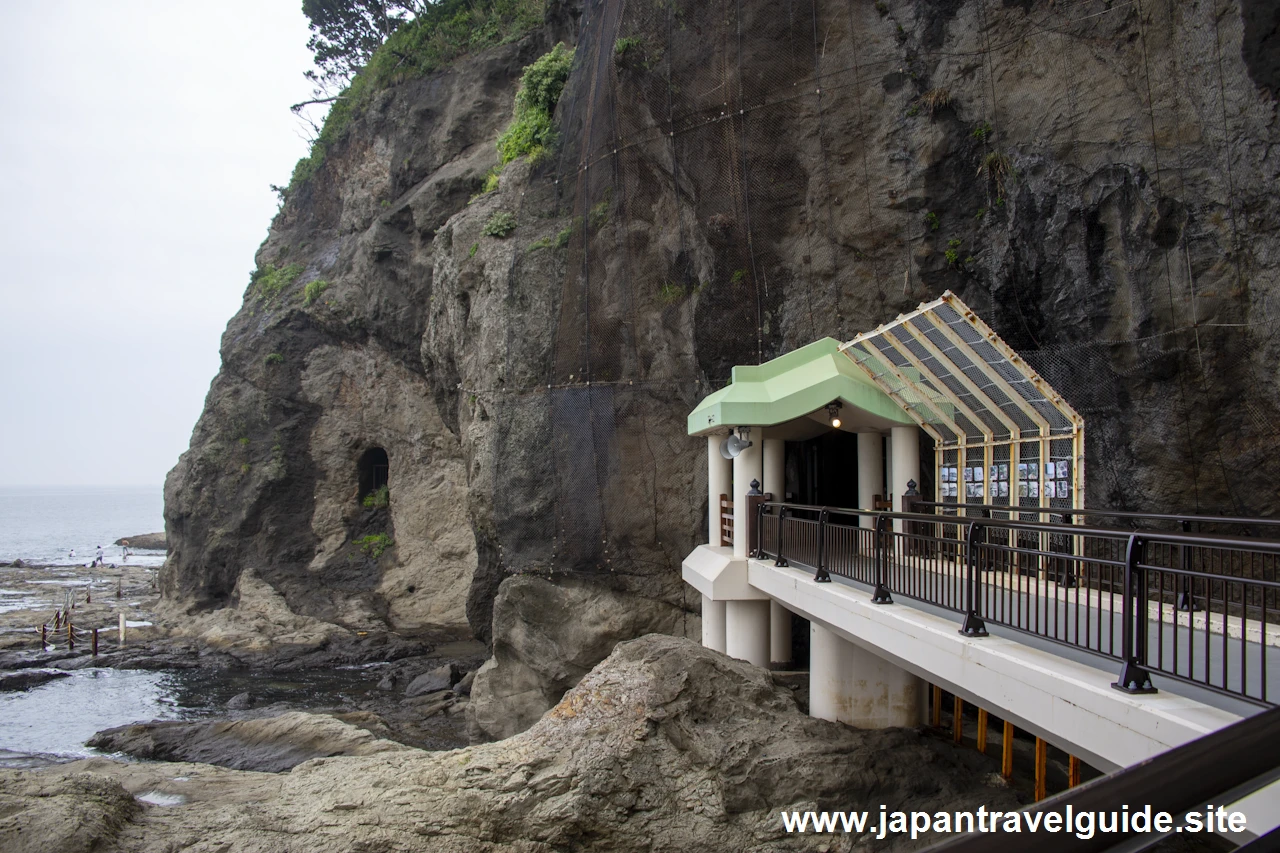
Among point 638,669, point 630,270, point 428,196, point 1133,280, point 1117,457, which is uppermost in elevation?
point 428,196

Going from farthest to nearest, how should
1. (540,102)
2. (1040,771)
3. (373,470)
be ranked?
(373,470) → (540,102) → (1040,771)

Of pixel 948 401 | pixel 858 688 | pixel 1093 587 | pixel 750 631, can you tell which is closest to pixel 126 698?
pixel 750 631

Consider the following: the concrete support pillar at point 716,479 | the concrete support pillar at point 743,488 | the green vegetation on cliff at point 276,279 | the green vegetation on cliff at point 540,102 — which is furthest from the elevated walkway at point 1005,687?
the green vegetation on cliff at point 276,279

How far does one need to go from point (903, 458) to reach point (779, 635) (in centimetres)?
357

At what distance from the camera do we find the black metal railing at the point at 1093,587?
5180mm

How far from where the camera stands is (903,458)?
14.1 metres

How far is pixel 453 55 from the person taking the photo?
118 ft

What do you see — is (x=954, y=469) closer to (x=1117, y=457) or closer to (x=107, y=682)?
(x=1117, y=457)

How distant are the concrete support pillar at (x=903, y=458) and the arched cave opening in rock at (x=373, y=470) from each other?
2744 centimetres

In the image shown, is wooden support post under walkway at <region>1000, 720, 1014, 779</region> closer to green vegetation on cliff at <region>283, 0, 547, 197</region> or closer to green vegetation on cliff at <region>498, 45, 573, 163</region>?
green vegetation on cliff at <region>498, 45, 573, 163</region>

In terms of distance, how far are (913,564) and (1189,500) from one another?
280 inches

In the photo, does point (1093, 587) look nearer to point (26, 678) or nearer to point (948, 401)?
point (948, 401)

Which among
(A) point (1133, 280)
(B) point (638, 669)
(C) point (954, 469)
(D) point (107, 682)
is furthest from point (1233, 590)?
(D) point (107, 682)

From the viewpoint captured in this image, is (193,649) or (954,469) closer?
(954,469)
